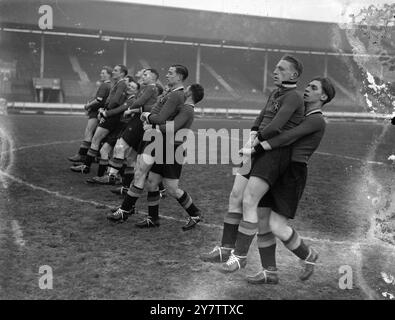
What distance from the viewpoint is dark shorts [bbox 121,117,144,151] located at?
8.23 meters

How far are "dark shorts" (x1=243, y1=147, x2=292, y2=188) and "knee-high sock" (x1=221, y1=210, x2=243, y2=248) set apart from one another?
0.62 metres

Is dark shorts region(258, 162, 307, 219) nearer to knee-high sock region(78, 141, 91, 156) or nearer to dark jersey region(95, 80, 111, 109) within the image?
dark jersey region(95, 80, 111, 109)

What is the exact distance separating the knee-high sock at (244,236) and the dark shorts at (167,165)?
67.0 inches

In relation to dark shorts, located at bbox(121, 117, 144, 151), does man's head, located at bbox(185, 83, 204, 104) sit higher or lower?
higher

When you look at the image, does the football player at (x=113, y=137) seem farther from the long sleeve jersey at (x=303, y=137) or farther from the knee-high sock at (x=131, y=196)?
the long sleeve jersey at (x=303, y=137)

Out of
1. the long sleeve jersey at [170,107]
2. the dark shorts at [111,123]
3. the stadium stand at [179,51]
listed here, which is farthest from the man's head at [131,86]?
the stadium stand at [179,51]

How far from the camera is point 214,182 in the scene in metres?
10.0

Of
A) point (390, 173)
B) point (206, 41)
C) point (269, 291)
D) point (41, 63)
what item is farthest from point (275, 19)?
point (269, 291)

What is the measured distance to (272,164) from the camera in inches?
184

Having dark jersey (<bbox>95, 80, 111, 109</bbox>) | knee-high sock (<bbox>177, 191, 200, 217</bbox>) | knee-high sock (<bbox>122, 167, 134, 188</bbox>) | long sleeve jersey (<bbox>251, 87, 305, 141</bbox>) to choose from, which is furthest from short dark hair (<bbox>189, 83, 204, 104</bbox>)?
dark jersey (<bbox>95, 80, 111, 109</bbox>)

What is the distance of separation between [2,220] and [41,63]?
3055 centimetres

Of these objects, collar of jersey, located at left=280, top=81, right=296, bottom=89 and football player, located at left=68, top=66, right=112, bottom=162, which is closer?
collar of jersey, located at left=280, top=81, right=296, bottom=89

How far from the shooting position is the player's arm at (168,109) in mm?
6215
